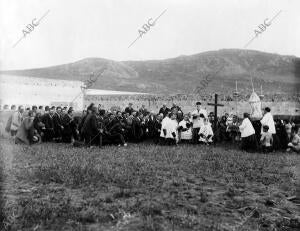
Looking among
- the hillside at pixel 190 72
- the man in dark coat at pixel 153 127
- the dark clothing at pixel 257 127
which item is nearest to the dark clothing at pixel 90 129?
the man in dark coat at pixel 153 127

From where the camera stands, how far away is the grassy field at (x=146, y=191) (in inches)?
229

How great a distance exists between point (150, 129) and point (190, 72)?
246 feet

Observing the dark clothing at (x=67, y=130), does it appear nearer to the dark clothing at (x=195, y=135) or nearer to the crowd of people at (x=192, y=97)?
the dark clothing at (x=195, y=135)

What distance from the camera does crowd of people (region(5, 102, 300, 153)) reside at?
1462cm

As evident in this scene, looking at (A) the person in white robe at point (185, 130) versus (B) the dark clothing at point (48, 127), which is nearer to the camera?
(A) the person in white robe at point (185, 130)

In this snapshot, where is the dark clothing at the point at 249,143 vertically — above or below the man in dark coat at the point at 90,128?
below

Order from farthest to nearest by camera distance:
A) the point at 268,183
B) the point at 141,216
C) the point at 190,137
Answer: the point at 190,137, the point at 268,183, the point at 141,216

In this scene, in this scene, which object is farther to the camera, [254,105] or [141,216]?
[254,105]

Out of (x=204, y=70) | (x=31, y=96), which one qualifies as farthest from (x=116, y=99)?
(x=204, y=70)

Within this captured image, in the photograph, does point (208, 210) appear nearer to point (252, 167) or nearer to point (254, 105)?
point (252, 167)

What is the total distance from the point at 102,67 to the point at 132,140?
8134 cm

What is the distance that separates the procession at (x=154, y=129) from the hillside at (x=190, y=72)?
5369 cm

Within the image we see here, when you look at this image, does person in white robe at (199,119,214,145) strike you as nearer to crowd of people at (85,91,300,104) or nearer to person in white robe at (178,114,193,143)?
person in white robe at (178,114,193,143)

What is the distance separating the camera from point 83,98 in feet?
129
